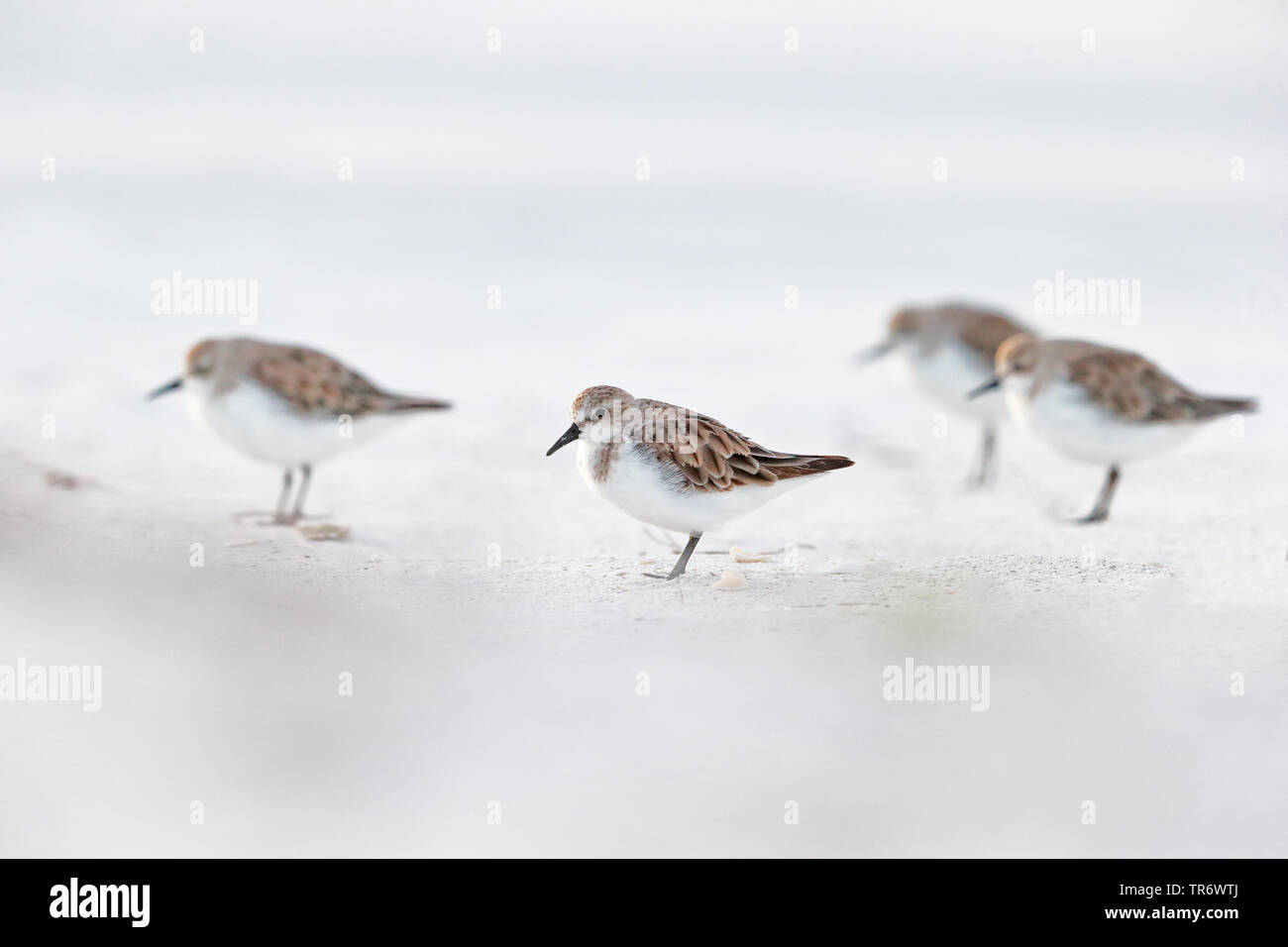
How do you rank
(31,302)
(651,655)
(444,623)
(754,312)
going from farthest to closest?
(754,312)
(31,302)
(444,623)
(651,655)

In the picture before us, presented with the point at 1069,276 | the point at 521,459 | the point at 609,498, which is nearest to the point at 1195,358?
the point at 1069,276

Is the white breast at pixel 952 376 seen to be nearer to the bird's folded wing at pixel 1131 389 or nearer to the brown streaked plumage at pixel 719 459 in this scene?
the bird's folded wing at pixel 1131 389

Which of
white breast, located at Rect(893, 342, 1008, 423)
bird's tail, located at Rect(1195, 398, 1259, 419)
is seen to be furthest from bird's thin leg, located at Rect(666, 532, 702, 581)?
white breast, located at Rect(893, 342, 1008, 423)

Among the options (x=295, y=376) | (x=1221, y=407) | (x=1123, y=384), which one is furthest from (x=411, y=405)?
(x=1221, y=407)

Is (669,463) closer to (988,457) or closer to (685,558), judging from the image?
(685,558)

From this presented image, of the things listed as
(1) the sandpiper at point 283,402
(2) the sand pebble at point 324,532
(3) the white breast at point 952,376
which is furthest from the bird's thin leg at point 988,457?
(2) the sand pebble at point 324,532

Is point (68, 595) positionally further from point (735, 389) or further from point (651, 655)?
point (735, 389)
